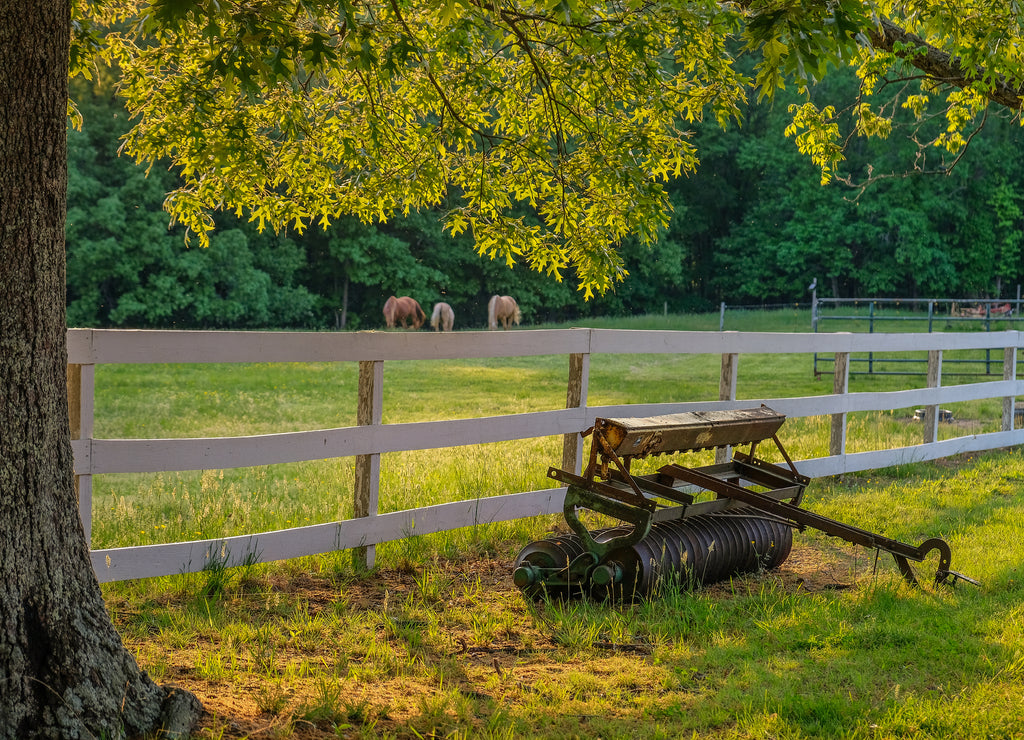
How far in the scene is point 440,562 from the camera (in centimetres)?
593

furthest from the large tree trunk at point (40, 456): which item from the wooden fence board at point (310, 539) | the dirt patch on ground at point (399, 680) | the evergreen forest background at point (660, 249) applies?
the evergreen forest background at point (660, 249)

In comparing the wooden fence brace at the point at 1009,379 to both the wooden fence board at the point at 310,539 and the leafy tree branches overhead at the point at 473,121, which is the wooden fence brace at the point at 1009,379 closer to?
the leafy tree branches overhead at the point at 473,121

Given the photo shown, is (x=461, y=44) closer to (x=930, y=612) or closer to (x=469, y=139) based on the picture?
(x=469, y=139)

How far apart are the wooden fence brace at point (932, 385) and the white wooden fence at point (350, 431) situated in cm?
269

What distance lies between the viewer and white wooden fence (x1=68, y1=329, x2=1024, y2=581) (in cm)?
462

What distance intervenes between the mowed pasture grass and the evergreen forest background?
31.7 metres

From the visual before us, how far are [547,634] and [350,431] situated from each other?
1.73 m

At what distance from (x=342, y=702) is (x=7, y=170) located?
88.9 inches

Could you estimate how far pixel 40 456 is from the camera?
3.09 metres

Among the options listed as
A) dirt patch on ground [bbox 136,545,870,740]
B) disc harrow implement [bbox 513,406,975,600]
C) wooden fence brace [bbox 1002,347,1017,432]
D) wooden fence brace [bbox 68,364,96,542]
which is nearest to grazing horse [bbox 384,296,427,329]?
wooden fence brace [bbox 1002,347,1017,432]

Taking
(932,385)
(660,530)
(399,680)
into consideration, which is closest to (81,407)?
(399,680)

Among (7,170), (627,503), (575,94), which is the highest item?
(575,94)

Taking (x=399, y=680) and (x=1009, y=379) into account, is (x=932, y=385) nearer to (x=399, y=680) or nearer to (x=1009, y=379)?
(x=1009, y=379)

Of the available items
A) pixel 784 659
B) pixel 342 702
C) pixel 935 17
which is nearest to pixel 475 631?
pixel 342 702
